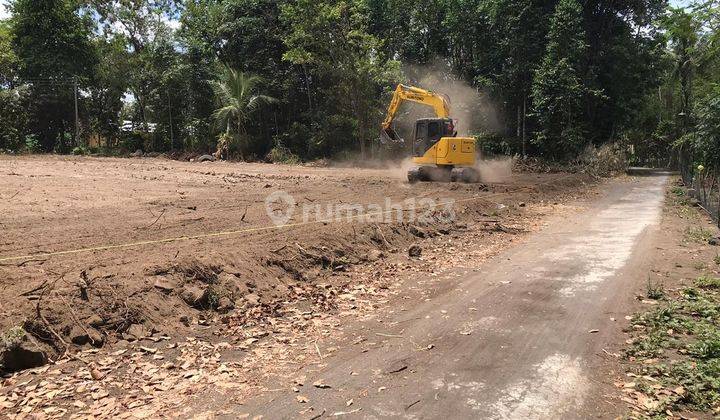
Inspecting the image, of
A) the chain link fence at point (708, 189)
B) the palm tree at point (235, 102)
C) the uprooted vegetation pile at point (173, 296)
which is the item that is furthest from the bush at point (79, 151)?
the chain link fence at point (708, 189)

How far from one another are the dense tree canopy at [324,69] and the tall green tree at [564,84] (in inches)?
3.2

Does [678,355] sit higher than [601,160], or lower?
lower

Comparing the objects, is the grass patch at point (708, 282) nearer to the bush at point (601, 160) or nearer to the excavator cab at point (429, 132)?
the excavator cab at point (429, 132)

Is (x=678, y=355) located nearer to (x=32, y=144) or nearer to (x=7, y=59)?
(x=7, y=59)

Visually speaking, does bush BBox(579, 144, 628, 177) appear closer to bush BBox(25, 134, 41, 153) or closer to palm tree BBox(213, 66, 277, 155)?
palm tree BBox(213, 66, 277, 155)

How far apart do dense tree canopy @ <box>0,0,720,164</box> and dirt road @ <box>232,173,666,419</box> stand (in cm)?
2283

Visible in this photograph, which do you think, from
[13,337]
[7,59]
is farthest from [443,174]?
[7,59]

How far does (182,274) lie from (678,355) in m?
5.84

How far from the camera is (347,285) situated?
744 cm

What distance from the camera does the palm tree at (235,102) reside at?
32.1m

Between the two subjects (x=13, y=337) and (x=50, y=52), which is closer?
(x=13, y=337)

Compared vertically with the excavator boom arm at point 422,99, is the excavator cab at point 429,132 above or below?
below

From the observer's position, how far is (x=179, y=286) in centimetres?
623

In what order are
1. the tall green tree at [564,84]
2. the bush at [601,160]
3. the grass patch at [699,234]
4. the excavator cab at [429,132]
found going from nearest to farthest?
the grass patch at [699,234] < the excavator cab at [429,132] < the tall green tree at [564,84] < the bush at [601,160]
